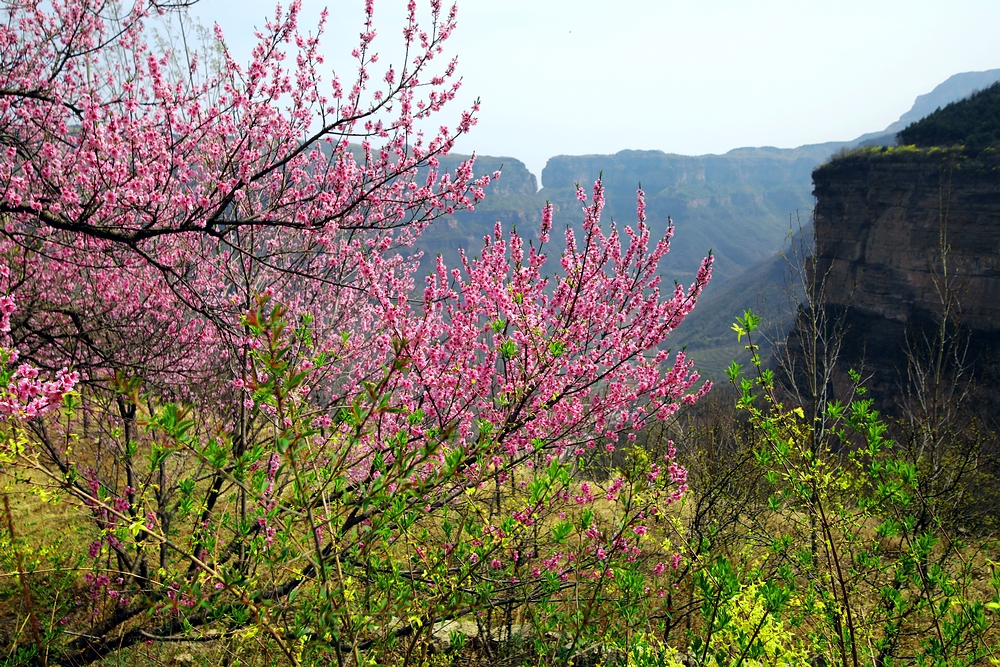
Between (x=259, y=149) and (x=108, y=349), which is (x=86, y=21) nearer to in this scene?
(x=259, y=149)

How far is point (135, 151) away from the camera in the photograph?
3.88 metres

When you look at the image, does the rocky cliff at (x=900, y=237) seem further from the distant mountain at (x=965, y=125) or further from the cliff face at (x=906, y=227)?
the distant mountain at (x=965, y=125)

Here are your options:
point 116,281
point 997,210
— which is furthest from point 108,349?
point 997,210

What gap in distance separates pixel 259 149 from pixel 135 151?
1405 millimetres

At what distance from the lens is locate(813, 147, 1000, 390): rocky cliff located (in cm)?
3338

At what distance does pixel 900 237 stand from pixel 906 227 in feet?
2.84

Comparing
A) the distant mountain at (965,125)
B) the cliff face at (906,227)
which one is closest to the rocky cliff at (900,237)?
the cliff face at (906,227)

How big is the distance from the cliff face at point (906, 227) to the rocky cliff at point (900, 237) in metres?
0.06

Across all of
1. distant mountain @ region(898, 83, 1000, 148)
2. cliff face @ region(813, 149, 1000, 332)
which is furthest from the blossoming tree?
distant mountain @ region(898, 83, 1000, 148)

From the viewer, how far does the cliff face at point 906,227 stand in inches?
1305

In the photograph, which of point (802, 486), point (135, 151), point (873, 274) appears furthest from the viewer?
point (873, 274)

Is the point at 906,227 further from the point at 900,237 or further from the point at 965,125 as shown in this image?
the point at 965,125

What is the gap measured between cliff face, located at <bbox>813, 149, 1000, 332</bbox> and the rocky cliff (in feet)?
0.21

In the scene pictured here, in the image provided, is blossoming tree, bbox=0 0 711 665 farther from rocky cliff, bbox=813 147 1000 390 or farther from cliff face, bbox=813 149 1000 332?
cliff face, bbox=813 149 1000 332
